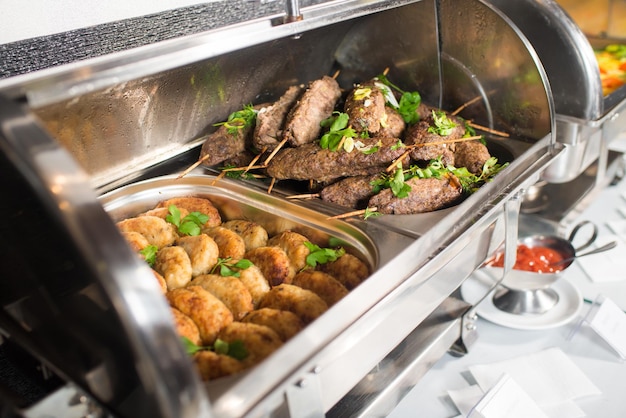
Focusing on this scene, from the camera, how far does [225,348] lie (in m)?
1.56

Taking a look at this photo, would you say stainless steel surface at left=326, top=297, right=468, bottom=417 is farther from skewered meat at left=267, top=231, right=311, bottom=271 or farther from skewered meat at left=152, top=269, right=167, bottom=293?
skewered meat at left=152, top=269, right=167, bottom=293

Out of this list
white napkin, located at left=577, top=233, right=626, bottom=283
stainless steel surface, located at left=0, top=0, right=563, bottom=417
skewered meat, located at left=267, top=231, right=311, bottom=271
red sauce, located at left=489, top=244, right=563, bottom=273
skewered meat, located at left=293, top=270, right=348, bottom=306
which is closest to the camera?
stainless steel surface, located at left=0, top=0, right=563, bottom=417

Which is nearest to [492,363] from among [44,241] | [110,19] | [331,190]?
[331,190]

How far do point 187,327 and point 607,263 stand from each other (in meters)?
2.60

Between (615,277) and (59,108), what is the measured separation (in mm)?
2984

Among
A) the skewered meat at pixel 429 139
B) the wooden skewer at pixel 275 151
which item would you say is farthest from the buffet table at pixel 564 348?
the wooden skewer at pixel 275 151

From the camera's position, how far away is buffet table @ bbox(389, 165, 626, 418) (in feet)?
7.38

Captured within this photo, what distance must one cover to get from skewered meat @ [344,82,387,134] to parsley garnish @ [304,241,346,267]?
2.25ft

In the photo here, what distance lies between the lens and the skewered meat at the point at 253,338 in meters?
1.51

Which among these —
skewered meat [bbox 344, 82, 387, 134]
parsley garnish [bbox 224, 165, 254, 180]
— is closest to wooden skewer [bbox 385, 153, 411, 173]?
skewered meat [bbox 344, 82, 387, 134]

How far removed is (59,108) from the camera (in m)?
2.00

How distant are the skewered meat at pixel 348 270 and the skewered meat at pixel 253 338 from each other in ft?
1.34

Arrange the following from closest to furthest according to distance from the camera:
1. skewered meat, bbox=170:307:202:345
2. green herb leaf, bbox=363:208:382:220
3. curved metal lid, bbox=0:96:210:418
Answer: curved metal lid, bbox=0:96:210:418, skewered meat, bbox=170:307:202:345, green herb leaf, bbox=363:208:382:220

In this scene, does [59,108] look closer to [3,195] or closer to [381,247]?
[3,195]
